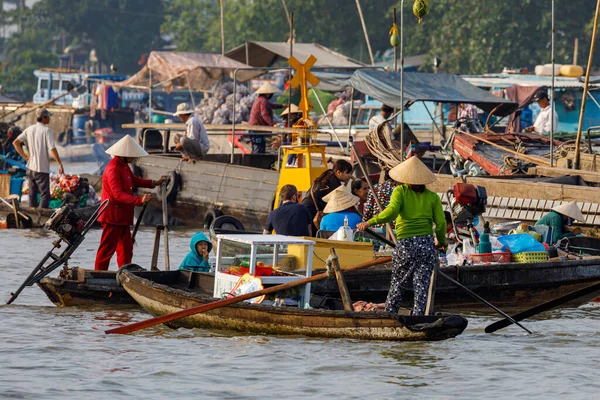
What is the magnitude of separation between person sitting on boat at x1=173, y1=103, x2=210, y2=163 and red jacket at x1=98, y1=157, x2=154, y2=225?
22.1 feet

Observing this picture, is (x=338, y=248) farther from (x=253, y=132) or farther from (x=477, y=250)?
(x=253, y=132)

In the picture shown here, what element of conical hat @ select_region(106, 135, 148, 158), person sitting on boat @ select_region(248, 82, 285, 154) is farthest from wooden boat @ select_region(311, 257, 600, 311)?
person sitting on boat @ select_region(248, 82, 285, 154)

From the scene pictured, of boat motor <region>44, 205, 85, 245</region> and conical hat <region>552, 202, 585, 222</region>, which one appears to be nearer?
boat motor <region>44, 205, 85, 245</region>

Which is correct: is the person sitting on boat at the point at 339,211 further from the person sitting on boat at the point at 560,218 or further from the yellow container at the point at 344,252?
the person sitting on boat at the point at 560,218

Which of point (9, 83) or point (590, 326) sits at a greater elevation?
point (9, 83)

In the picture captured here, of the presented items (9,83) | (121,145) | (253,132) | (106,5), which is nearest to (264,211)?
(253,132)

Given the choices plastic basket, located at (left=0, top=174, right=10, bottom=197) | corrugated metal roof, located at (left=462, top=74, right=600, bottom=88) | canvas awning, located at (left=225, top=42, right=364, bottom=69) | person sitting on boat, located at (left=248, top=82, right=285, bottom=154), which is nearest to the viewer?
plastic basket, located at (left=0, top=174, right=10, bottom=197)

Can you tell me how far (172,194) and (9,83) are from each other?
39235mm

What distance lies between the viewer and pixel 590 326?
38.2ft

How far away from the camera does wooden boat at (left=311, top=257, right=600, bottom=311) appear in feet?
38.6

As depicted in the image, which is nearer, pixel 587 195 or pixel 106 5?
pixel 587 195

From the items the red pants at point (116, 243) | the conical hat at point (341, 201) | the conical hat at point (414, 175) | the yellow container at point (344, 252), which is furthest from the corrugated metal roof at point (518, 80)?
the conical hat at point (414, 175)

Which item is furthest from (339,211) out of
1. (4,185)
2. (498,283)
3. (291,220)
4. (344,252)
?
(4,185)

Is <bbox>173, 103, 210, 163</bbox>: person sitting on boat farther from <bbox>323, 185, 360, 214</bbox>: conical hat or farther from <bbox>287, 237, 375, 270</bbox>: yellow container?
<bbox>287, 237, 375, 270</bbox>: yellow container
